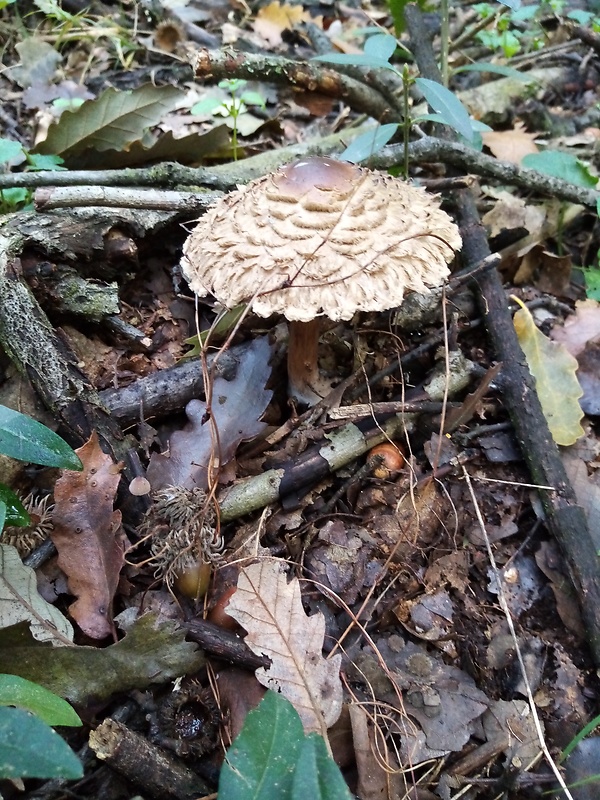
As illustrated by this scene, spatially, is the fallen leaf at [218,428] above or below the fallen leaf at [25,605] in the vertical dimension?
above

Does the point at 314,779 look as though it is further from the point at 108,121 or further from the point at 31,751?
the point at 108,121

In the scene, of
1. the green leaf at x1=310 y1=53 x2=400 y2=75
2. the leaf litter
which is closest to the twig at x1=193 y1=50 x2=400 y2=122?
the green leaf at x1=310 y1=53 x2=400 y2=75

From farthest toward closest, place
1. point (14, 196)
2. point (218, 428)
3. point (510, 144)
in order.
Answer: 1. point (510, 144)
2. point (14, 196)
3. point (218, 428)

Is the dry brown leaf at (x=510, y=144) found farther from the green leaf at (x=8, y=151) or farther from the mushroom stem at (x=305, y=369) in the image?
the green leaf at (x=8, y=151)

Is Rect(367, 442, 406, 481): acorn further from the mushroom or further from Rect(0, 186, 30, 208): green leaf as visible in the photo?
Rect(0, 186, 30, 208): green leaf

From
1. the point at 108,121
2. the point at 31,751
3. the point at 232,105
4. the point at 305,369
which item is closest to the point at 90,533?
the point at 31,751

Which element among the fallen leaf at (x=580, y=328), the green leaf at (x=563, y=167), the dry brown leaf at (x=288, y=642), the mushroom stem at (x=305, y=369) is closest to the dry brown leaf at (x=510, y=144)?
the green leaf at (x=563, y=167)
